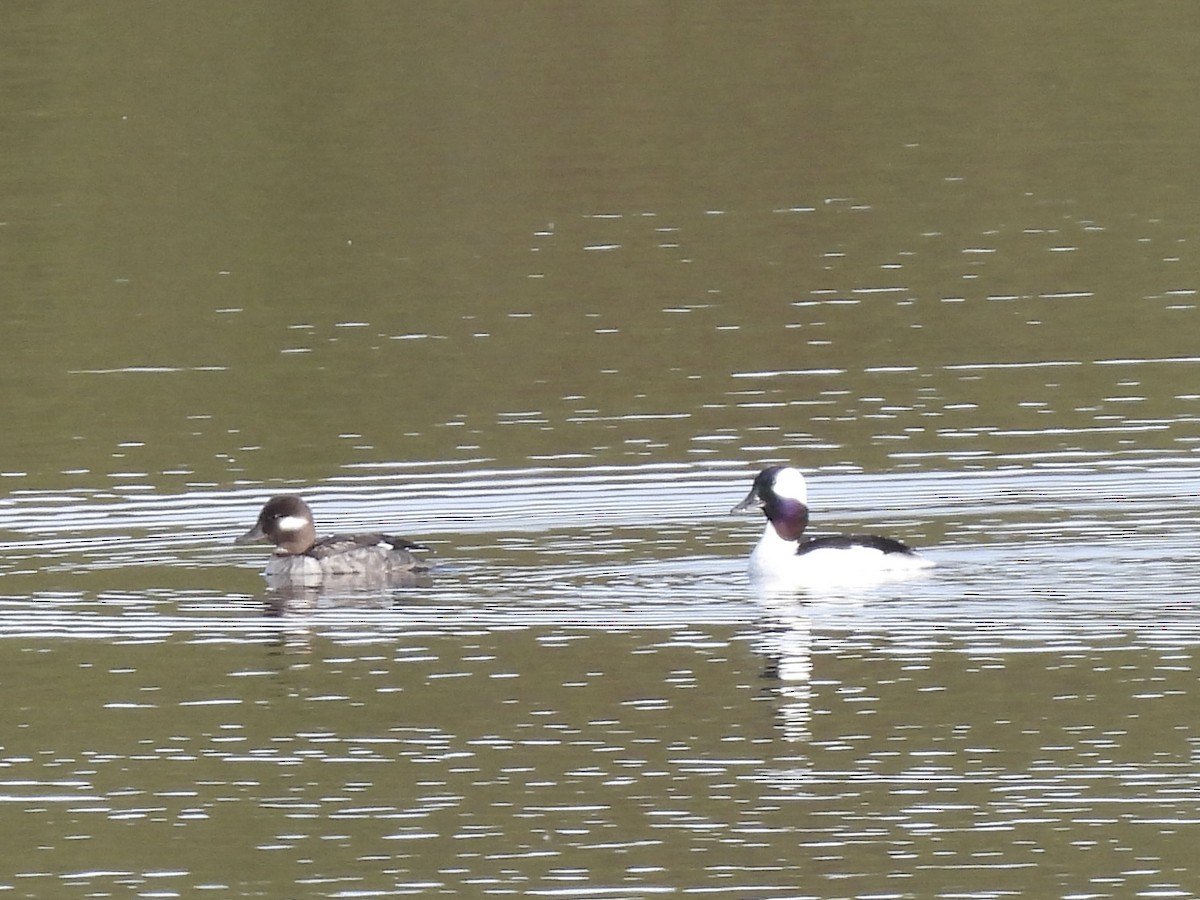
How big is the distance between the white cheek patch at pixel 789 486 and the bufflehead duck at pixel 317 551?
7.97ft

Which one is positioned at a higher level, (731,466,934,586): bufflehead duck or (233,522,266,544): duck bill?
(233,522,266,544): duck bill

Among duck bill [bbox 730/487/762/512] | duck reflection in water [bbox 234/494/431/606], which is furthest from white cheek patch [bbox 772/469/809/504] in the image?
duck reflection in water [bbox 234/494/431/606]

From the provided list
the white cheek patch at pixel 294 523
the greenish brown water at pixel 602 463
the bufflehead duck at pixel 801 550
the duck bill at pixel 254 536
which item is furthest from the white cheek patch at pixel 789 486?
the duck bill at pixel 254 536

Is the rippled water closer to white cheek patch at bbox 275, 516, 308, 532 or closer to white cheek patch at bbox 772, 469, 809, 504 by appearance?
white cheek patch at bbox 275, 516, 308, 532

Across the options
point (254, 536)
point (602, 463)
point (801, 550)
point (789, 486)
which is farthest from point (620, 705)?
point (602, 463)

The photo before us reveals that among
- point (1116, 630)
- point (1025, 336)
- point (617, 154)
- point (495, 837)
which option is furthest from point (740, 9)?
point (495, 837)

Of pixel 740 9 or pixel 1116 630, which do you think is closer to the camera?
pixel 1116 630

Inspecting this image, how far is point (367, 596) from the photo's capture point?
18953 millimetres

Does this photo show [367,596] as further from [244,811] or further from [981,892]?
[981,892]

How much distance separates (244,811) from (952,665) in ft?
13.8

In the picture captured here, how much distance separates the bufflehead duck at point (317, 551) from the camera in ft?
61.8

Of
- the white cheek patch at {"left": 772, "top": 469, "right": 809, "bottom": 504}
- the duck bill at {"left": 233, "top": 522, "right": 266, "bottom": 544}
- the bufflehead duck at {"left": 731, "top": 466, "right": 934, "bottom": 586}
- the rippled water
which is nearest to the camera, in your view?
the rippled water

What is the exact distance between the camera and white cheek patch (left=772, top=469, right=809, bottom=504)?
19.1 meters

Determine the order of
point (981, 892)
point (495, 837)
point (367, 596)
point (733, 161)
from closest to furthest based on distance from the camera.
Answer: point (981, 892), point (495, 837), point (367, 596), point (733, 161)
